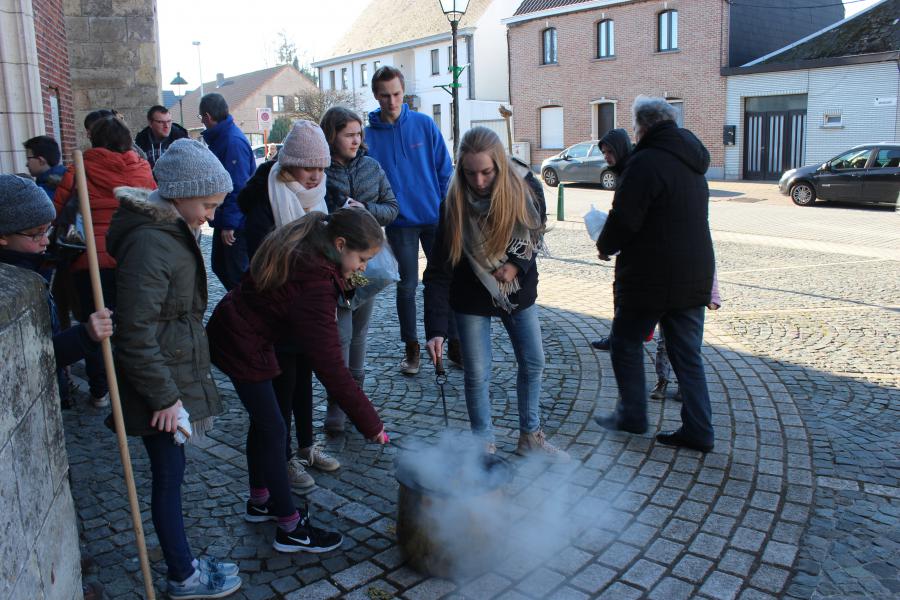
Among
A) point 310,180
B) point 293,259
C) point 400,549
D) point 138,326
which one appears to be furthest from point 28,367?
point 310,180

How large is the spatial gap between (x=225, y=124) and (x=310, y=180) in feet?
8.08

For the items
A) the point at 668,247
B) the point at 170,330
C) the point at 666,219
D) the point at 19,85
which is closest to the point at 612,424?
the point at 668,247

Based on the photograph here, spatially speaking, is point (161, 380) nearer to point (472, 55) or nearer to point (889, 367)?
point (889, 367)

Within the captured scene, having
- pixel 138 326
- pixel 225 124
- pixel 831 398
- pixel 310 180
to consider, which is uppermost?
pixel 225 124

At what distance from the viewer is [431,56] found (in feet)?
139

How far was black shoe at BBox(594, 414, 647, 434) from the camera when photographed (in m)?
4.57

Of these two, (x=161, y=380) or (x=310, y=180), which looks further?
(x=310, y=180)

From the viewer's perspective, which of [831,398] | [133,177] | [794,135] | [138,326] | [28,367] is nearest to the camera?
[28,367]

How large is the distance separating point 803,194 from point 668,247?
653 inches

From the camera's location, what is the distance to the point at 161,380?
2709mm

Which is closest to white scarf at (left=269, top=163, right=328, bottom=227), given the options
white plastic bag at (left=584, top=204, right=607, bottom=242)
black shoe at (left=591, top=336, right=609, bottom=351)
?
white plastic bag at (left=584, top=204, right=607, bottom=242)

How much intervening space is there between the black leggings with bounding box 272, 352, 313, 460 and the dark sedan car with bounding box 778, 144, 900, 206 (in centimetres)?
1655

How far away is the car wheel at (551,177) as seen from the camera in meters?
26.1

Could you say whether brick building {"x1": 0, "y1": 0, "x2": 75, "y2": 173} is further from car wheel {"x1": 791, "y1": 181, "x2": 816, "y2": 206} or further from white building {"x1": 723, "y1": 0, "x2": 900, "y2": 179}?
white building {"x1": 723, "y1": 0, "x2": 900, "y2": 179}
